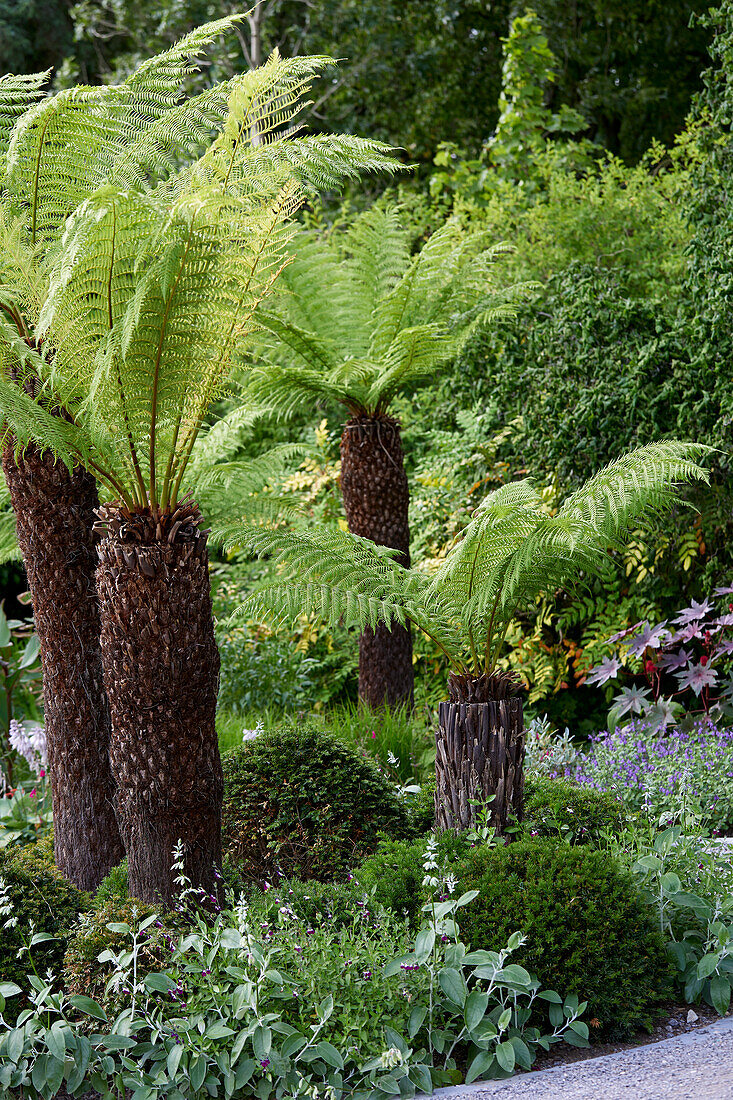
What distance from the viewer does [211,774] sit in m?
2.95

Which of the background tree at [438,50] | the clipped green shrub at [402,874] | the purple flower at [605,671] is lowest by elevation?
the clipped green shrub at [402,874]

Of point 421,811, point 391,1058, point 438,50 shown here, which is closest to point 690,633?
point 421,811

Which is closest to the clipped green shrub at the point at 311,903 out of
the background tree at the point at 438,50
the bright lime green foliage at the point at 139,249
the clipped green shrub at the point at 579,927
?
the clipped green shrub at the point at 579,927

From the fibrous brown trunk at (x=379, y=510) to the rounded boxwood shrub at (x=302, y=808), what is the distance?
926 mm

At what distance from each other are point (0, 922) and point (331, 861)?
1.09m

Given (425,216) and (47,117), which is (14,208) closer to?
(47,117)

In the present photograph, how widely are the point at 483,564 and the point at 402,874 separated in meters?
1.01

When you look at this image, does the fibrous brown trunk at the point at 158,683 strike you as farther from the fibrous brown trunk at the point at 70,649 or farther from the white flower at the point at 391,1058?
the white flower at the point at 391,1058

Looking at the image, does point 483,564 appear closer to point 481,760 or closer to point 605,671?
point 481,760

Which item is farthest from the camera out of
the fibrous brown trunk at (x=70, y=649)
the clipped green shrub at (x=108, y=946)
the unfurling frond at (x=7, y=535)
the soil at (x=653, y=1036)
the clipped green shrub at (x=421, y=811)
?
the unfurling frond at (x=7, y=535)

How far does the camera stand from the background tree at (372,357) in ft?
15.1

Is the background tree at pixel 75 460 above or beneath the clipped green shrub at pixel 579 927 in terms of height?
above

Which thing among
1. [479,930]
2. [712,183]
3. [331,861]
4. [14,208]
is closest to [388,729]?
[331,861]

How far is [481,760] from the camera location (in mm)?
3109
